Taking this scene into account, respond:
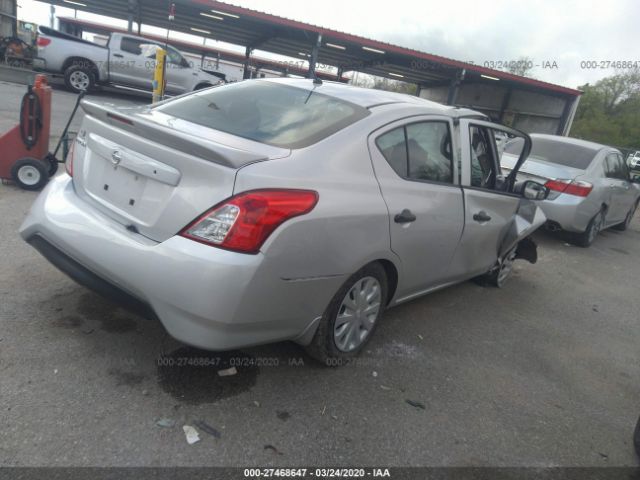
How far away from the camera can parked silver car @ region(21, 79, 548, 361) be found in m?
2.18

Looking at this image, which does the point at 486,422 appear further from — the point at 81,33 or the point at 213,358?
the point at 81,33

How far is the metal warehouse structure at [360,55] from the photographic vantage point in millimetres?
20875

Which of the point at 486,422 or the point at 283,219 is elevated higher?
the point at 283,219

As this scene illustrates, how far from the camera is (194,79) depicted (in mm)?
17234

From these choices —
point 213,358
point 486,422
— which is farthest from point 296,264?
point 486,422

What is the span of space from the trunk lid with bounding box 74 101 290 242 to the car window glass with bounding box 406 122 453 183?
101 cm

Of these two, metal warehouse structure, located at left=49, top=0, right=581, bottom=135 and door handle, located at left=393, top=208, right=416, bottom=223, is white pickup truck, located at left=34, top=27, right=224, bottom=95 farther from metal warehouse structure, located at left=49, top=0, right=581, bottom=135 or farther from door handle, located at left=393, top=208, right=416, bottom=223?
door handle, located at left=393, top=208, right=416, bottom=223

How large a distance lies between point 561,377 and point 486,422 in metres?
1.02

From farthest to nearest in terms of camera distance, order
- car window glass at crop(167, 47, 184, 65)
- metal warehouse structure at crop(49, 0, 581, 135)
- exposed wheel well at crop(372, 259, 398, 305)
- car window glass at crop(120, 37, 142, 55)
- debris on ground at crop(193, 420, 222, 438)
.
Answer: metal warehouse structure at crop(49, 0, 581, 135) < car window glass at crop(167, 47, 184, 65) < car window glass at crop(120, 37, 142, 55) < exposed wheel well at crop(372, 259, 398, 305) < debris on ground at crop(193, 420, 222, 438)

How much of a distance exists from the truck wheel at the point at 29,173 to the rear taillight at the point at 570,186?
248 inches

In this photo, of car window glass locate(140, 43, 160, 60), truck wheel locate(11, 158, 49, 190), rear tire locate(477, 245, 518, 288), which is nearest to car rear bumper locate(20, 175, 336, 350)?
rear tire locate(477, 245, 518, 288)

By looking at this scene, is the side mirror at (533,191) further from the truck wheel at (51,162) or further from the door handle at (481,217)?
the truck wheel at (51,162)

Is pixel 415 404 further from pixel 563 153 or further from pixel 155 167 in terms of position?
pixel 563 153

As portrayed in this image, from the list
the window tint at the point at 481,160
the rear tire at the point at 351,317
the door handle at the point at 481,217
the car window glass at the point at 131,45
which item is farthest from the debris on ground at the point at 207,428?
the car window glass at the point at 131,45
